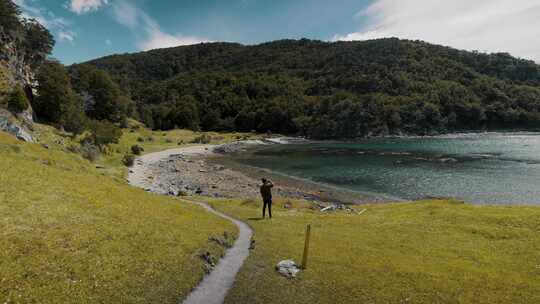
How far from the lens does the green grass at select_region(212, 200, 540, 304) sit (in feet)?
54.4

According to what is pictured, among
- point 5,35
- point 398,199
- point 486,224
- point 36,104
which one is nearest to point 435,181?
point 398,199

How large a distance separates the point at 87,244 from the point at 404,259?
19.1 meters

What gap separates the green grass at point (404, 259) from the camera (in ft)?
54.4

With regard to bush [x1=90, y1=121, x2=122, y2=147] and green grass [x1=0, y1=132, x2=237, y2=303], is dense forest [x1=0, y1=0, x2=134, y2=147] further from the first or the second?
green grass [x1=0, y1=132, x2=237, y2=303]

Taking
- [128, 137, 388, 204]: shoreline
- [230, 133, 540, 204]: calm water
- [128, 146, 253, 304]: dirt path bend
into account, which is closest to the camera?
[128, 146, 253, 304]: dirt path bend

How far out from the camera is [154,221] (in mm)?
23578

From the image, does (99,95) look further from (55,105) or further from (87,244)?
(87,244)

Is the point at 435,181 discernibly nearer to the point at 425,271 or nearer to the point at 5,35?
the point at 425,271

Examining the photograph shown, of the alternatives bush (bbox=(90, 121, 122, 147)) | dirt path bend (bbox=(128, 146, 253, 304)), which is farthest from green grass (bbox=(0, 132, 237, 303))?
bush (bbox=(90, 121, 122, 147))

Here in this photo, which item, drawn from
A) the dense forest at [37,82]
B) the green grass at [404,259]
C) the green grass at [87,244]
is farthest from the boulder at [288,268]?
the dense forest at [37,82]

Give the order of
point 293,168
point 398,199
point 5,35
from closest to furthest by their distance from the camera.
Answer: point 398,199, point 5,35, point 293,168

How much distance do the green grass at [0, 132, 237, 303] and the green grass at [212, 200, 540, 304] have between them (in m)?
3.85

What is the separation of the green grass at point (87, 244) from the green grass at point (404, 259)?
12.6 ft

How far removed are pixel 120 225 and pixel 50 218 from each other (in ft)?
12.4
